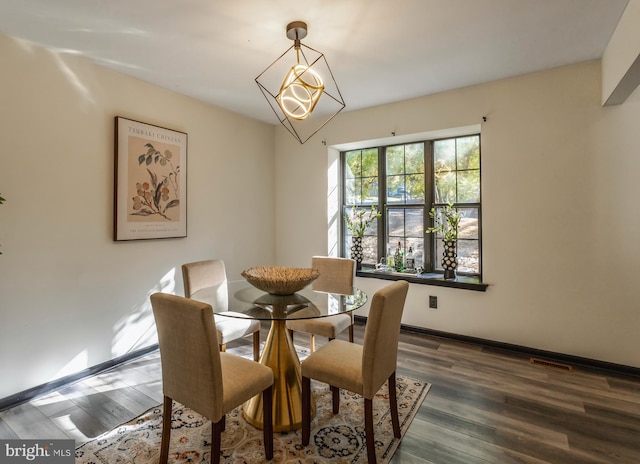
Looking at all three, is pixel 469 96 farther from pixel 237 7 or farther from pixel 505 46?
pixel 237 7

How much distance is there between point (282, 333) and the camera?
2123 mm

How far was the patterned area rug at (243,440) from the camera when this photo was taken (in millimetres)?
1729

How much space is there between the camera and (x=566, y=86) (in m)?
2.76

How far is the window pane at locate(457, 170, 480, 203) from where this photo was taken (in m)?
3.43

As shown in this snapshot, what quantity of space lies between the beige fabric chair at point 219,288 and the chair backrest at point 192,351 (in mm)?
727

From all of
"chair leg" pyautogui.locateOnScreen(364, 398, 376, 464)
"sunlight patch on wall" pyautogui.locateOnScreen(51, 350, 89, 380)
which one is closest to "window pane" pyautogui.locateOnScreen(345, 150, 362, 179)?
"chair leg" pyautogui.locateOnScreen(364, 398, 376, 464)

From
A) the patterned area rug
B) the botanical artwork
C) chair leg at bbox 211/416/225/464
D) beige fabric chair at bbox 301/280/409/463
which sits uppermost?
the botanical artwork

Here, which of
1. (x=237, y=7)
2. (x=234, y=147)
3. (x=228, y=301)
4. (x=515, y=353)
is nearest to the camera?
(x=237, y=7)

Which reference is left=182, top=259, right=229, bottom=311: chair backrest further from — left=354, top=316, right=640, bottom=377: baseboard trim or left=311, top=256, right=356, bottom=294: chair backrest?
left=354, top=316, right=640, bottom=377: baseboard trim

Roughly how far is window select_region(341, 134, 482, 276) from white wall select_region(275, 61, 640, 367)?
1.01ft

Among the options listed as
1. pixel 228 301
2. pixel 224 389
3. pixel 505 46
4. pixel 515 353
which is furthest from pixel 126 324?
pixel 505 46

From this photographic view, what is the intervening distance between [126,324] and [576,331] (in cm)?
388

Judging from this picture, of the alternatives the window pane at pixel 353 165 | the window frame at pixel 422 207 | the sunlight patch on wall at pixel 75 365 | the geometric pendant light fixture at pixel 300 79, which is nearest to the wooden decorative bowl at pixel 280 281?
the geometric pendant light fixture at pixel 300 79

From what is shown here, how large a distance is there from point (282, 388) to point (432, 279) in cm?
202
